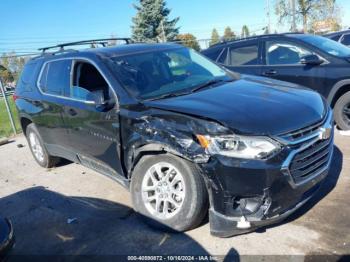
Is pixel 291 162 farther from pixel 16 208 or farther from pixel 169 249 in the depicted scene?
pixel 16 208

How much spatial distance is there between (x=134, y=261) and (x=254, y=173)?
132 cm

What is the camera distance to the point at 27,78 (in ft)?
20.6

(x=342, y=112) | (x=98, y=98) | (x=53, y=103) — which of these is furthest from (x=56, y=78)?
(x=342, y=112)

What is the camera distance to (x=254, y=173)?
3146 mm

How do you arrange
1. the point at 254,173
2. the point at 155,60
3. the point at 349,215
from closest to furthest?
1. the point at 254,173
2. the point at 349,215
3. the point at 155,60

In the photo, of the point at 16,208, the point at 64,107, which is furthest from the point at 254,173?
the point at 16,208

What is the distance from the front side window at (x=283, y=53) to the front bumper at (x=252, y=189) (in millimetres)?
3707

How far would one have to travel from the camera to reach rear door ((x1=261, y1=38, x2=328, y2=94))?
651 centimetres

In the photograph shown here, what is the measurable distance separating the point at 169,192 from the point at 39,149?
11.6 feet

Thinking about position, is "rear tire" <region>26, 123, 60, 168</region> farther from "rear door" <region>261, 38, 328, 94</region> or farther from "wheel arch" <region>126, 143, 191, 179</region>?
"rear door" <region>261, 38, 328, 94</region>

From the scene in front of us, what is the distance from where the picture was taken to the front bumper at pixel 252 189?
124 inches

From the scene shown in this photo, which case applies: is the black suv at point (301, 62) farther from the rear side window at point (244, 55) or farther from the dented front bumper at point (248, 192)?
the dented front bumper at point (248, 192)

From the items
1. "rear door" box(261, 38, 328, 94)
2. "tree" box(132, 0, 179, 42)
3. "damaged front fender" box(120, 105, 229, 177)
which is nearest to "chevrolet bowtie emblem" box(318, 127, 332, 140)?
"damaged front fender" box(120, 105, 229, 177)

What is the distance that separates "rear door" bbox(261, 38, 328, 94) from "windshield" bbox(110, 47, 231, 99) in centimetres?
218
